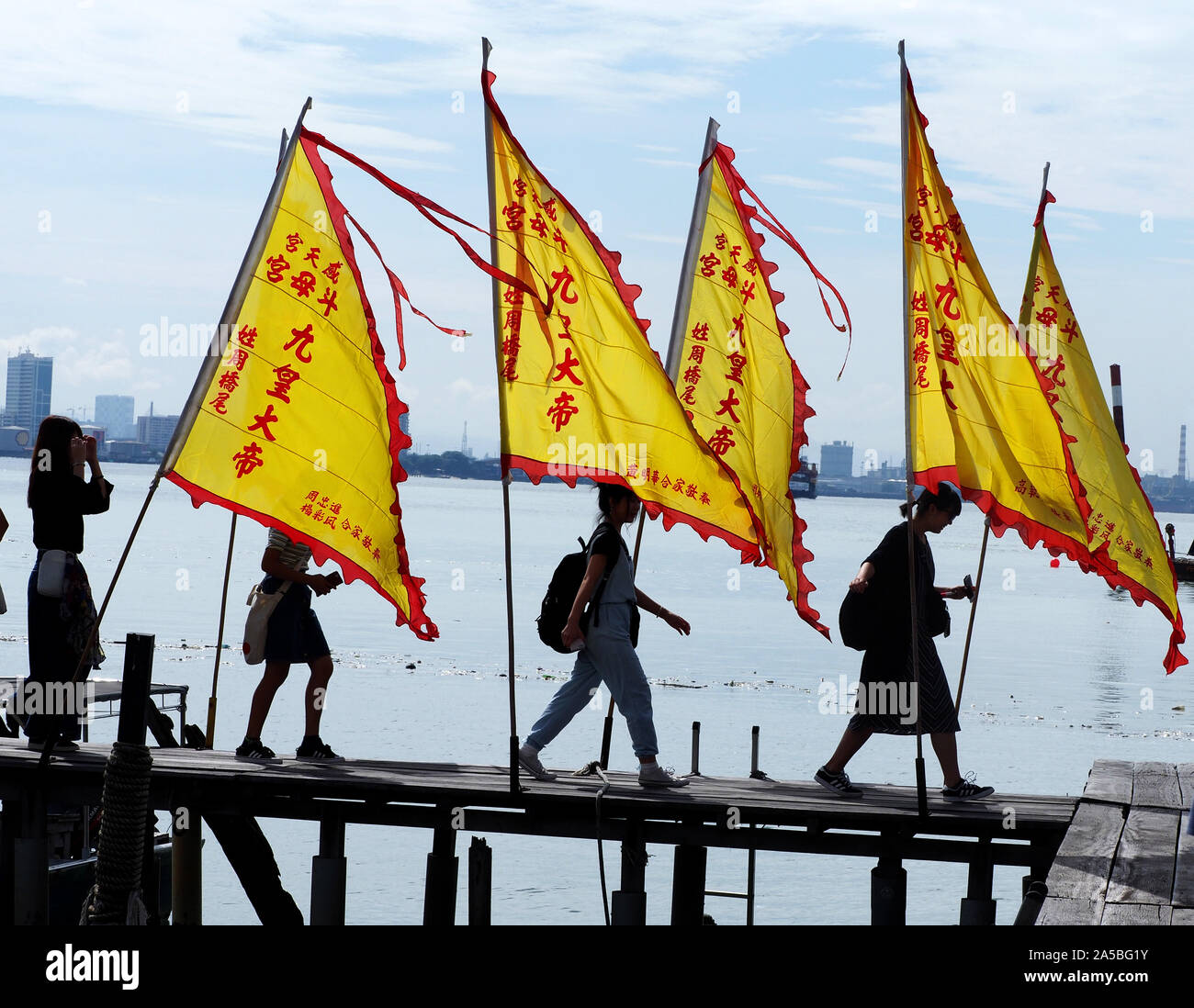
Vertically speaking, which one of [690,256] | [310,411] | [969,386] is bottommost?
[310,411]

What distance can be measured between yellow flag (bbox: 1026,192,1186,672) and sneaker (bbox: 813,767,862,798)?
2256mm

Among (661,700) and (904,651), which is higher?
(904,651)

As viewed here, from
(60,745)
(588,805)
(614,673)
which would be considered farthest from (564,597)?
(60,745)

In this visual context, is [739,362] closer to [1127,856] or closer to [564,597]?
[564,597]

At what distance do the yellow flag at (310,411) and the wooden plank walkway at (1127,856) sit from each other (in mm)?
4118

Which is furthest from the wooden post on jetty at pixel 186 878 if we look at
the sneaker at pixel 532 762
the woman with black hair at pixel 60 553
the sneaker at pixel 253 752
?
the sneaker at pixel 532 762

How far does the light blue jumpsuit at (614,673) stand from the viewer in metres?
10.5

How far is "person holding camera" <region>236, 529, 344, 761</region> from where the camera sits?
35.8 feet

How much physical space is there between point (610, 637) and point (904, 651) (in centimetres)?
193

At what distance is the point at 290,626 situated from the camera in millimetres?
11023

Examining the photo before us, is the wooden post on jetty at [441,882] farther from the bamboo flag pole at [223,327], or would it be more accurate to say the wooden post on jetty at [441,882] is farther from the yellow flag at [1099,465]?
the yellow flag at [1099,465]

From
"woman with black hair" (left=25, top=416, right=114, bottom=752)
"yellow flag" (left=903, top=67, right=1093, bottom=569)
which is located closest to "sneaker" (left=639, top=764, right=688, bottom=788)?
"yellow flag" (left=903, top=67, right=1093, bottom=569)

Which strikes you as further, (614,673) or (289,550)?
(289,550)
